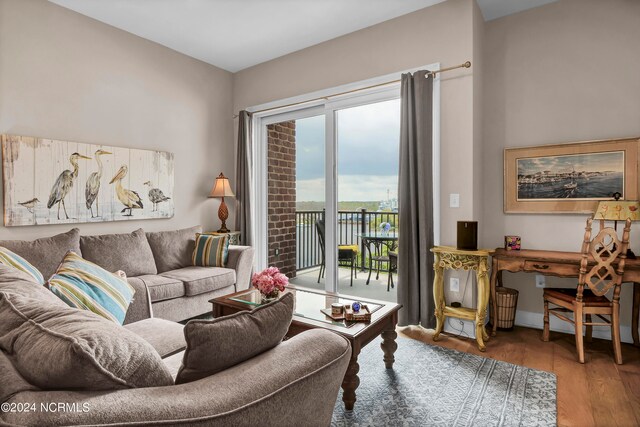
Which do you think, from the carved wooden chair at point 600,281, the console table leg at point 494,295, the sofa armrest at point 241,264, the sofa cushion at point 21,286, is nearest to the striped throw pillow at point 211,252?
the sofa armrest at point 241,264

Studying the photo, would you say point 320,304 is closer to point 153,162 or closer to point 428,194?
point 428,194

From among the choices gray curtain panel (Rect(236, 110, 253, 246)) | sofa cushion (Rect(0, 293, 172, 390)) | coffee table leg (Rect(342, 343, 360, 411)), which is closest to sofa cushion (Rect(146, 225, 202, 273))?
gray curtain panel (Rect(236, 110, 253, 246))

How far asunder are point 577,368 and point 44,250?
3999mm

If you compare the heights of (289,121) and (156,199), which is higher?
(289,121)

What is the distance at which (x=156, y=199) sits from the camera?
152 inches

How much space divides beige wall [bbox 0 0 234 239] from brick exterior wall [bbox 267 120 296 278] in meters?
0.63

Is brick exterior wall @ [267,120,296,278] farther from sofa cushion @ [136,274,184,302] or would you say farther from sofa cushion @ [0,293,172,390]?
sofa cushion @ [0,293,172,390]

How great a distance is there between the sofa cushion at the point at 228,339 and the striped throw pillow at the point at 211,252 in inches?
103

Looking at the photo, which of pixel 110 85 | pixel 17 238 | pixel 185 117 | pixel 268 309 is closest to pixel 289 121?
pixel 185 117

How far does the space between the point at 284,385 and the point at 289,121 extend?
3.81 meters

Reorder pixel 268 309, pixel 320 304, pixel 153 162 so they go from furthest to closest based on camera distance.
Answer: pixel 153 162, pixel 320 304, pixel 268 309

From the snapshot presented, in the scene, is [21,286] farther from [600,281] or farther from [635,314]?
[635,314]

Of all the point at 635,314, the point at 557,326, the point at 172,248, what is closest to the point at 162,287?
the point at 172,248

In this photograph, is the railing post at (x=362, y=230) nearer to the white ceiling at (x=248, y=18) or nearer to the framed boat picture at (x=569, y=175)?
the framed boat picture at (x=569, y=175)
